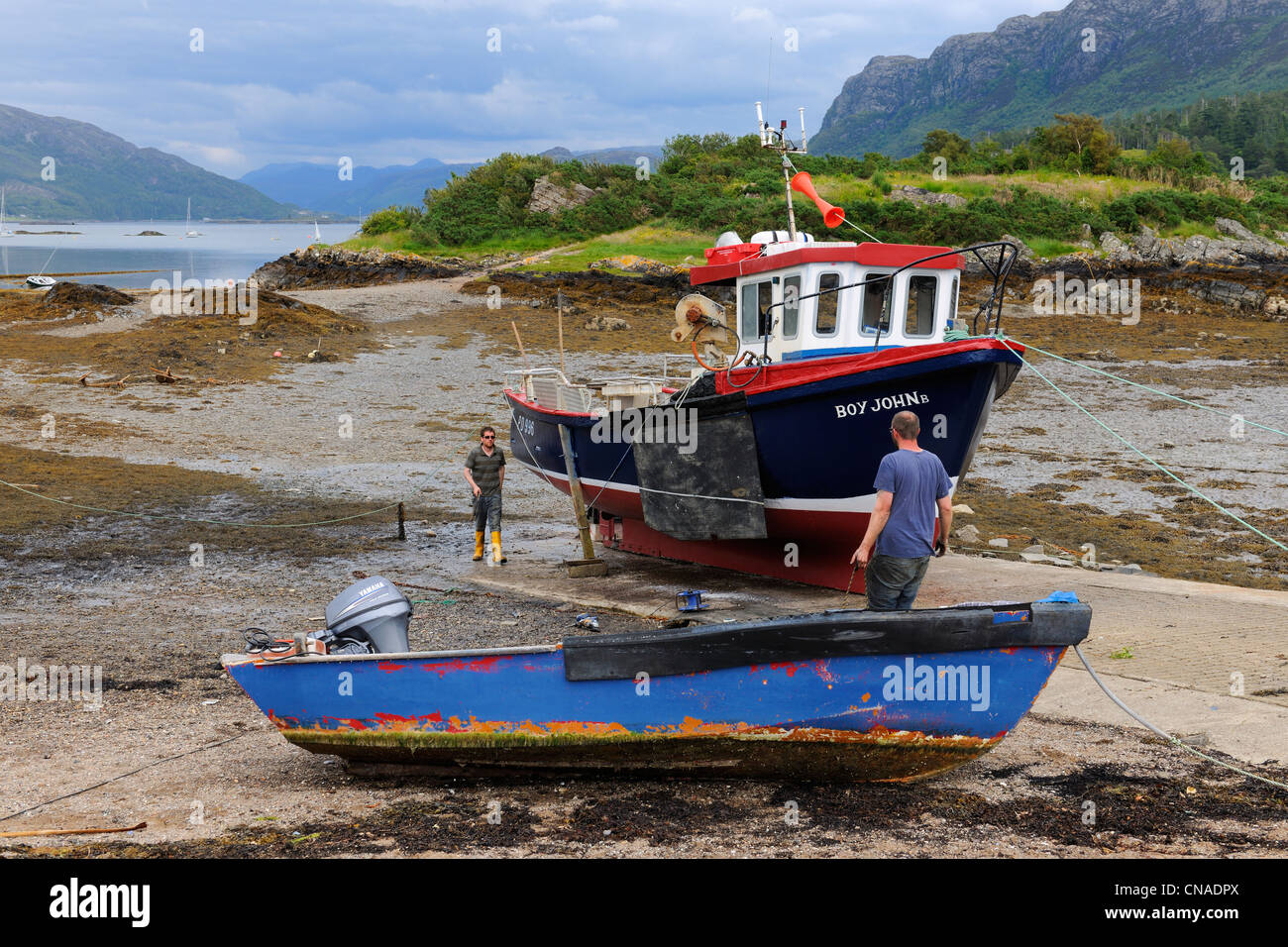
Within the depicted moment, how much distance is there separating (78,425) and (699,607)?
14302 mm

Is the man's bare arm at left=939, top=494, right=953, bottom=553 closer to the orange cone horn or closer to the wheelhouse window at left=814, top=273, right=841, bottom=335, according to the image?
the wheelhouse window at left=814, top=273, right=841, bottom=335

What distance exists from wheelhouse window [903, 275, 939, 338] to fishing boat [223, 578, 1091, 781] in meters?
5.83

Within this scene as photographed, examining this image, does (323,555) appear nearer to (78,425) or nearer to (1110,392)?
(78,425)

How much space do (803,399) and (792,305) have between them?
1344 mm

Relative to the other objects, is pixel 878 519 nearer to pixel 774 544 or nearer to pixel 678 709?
pixel 678 709

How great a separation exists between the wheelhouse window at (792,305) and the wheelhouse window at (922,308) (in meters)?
1.11

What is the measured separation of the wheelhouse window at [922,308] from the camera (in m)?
11.3

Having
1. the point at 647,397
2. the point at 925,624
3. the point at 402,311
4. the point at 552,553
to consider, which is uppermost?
the point at 402,311

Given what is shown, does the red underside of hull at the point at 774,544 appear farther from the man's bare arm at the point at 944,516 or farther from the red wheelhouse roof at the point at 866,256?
the man's bare arm at the point at 944,516

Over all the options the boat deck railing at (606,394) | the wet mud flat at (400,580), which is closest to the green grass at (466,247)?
the wet mud flat at (400,580)

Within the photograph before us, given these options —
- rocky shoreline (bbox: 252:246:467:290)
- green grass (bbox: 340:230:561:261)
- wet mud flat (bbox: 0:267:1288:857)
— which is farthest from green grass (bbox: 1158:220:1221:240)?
rocky shoreline (bbox: 252:246:467:290)

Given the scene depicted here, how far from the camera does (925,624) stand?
5.81 metres

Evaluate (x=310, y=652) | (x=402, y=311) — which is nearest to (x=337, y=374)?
(x=402, y=311)

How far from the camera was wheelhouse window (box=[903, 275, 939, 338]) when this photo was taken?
11320 mm
